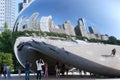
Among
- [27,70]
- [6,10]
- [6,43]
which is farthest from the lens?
[6,10]

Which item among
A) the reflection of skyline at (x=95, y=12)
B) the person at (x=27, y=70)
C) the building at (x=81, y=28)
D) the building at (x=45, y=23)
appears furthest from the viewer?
the person at (x=27, y=70)

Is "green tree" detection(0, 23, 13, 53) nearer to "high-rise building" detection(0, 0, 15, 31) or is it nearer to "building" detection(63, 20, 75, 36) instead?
"building" detection(63, 20, 75, 36)

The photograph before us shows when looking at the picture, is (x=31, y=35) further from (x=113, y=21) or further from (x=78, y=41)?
(x=113, y=21)

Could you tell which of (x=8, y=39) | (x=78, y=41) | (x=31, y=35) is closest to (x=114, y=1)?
(x=78, y=41)

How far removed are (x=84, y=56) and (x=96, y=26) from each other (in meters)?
1.69

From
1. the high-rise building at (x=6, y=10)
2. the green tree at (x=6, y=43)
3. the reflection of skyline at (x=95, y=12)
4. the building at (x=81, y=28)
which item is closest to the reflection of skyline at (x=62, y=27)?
the building at (x=81, y=28)

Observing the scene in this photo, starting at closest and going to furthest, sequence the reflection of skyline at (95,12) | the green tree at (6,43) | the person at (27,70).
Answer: the reflection of skyline at (95,12), the person at (27,70), the green tree at (6,43)

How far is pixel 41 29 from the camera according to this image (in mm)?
20000

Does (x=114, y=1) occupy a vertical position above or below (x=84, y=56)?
above

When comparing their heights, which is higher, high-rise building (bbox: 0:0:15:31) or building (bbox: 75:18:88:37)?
high-rise building (bbox: 0:0:15:31)

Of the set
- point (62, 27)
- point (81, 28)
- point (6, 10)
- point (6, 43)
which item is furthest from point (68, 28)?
point (6, 10)

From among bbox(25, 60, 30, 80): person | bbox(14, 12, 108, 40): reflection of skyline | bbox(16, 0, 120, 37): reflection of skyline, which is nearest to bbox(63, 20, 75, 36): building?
bbox(14, 12, 108, 40): reflection of skyline

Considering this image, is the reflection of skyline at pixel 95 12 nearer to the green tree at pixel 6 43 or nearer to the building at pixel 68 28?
the building at pixel 68 28

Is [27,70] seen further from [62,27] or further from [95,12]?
[95,12]
